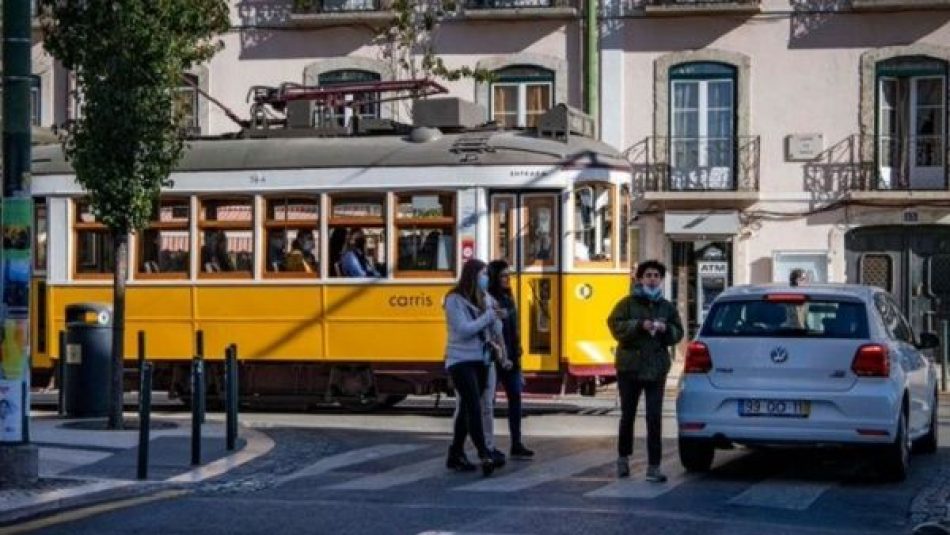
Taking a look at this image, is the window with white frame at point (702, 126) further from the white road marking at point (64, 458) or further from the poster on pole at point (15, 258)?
the poster on pole at point (15, 258)

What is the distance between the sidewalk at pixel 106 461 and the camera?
1202cm

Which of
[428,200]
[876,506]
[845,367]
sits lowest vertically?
[876,506]

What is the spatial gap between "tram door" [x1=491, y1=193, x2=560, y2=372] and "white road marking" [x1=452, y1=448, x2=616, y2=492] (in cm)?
355

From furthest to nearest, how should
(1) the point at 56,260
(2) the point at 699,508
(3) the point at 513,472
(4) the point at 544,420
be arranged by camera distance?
(1) the point at 56,260
(4) the point at 544,420
(3) the point at 513,472
(2) the point at 699,508

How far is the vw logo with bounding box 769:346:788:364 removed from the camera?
13.2m

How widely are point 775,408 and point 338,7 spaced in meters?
18.7

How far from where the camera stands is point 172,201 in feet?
66.7

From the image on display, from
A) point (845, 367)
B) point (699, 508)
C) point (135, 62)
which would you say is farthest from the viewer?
point (135, 62)

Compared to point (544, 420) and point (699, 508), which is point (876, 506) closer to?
point (699, 508)

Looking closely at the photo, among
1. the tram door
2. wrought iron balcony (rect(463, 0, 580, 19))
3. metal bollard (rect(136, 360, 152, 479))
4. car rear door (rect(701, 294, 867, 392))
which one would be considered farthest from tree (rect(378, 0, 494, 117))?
metal bollard (rect(136, 360, 152, 479))

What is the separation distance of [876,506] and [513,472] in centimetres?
317

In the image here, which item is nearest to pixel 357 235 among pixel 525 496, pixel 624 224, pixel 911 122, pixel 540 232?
pixel 540 232

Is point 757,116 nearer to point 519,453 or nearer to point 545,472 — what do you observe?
point 519,453

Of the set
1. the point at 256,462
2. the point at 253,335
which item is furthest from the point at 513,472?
the point at 253,335
